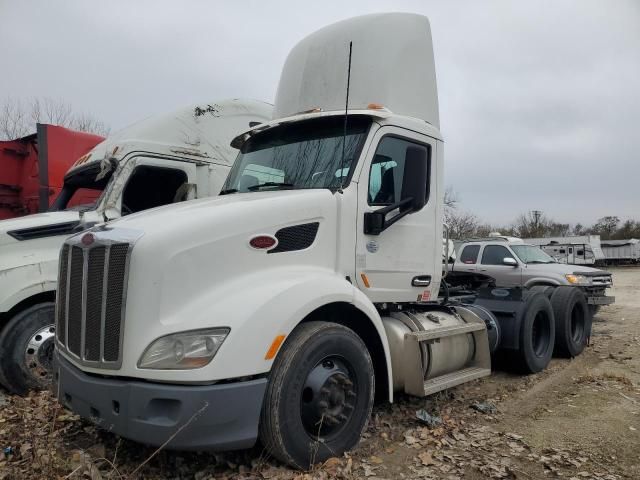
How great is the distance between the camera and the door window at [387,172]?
4.27m

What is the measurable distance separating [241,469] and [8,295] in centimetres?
333

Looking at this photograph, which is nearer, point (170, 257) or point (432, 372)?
point (170, 257)

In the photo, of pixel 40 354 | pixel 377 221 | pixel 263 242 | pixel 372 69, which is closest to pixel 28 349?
pixel 40 354

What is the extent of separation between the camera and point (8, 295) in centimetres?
499

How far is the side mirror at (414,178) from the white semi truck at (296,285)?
2 centimetres

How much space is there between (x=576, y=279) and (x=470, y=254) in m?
2.78

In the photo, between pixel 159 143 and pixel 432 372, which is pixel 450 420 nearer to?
pixel 432 372

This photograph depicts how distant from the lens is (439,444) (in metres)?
4.04

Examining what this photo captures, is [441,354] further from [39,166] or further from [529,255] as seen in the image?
[529,255]

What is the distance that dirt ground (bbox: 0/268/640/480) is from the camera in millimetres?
3350

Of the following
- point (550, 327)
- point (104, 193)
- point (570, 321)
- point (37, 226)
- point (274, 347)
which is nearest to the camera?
point (274, 347)

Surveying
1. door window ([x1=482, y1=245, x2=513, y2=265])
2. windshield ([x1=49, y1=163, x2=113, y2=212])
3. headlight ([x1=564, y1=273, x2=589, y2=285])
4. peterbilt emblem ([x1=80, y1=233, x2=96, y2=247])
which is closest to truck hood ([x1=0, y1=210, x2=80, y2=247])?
windshield ([x1=49, y1=163, x2=113, y2=212])

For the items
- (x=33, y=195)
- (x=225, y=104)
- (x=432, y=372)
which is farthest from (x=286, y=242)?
(x=33, y=195)

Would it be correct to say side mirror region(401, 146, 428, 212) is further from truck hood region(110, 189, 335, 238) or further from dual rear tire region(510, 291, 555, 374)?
dual rear tire region(510, 291, 555, 374)
